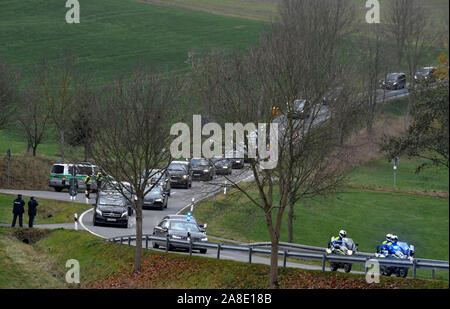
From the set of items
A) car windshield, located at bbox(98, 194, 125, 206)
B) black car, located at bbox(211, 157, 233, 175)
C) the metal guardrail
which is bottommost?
car windshield, located at bbox(98, 194, 125, 206)

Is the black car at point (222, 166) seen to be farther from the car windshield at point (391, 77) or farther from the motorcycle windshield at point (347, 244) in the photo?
the car windshield at point (391, 77)

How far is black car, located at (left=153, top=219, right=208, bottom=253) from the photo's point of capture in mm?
29797

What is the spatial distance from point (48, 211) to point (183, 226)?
13.2 meters

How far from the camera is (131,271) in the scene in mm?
27141

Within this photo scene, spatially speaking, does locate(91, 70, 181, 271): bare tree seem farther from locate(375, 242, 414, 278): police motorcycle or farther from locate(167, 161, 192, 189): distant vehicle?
locate(167, 161, 192, 189): distant vehicle

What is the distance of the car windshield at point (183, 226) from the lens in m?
30.6

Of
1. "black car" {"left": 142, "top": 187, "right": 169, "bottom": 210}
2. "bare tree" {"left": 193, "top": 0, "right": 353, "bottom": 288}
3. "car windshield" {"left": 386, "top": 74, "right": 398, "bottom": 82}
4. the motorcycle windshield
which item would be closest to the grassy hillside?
"car windshield" {"left": 386, "top": 74, "right": 398, "bottom": 82}

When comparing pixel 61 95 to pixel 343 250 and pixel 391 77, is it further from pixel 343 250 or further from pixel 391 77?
pixel 343 250

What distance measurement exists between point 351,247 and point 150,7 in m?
80.6

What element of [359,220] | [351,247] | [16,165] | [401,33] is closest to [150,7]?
[401,33]

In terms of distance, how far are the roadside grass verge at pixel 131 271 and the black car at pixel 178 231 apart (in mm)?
1519

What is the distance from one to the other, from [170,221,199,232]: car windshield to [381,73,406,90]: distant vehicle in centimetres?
4670
